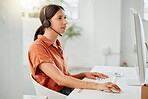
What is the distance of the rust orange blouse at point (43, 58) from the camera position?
4.38 ft

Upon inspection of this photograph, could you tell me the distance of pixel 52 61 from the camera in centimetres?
138

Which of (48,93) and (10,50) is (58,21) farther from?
(10,50)

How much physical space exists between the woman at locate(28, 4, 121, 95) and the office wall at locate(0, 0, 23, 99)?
94 centimetres

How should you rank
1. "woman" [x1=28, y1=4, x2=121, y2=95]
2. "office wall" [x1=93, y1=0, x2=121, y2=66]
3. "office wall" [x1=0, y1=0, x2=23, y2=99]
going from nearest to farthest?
"office wall" [x1=0, y1=0, x2=23, y2=99] < "woman" [x1=28, y1=4, x2=121, y2=95] < "office wall" [x1=93, y1=0, x2=121, y2=66]

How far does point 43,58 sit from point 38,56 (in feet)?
0.12

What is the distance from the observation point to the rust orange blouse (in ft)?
4.38

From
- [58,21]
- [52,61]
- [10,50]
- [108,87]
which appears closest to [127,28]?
[58,21]

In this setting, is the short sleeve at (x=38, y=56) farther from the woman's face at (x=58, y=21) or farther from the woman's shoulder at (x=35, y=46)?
the woman's face at (x=58, y=21)

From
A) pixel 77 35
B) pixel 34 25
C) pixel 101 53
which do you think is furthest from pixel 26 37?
pixel 101 53

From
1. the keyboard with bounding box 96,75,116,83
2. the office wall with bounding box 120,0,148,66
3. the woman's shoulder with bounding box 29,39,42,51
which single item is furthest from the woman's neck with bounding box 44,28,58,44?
the office wall with bounding box 120,0,148,66

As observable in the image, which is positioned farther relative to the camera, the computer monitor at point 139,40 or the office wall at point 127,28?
the office wall at point 127,28

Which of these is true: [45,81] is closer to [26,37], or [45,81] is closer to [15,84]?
[15,84]

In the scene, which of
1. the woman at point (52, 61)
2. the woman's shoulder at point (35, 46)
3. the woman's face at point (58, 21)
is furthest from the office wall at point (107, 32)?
the woman's shoulder at point (35, 46)

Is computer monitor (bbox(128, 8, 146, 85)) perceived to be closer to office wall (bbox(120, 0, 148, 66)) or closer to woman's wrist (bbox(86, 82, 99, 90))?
woman's wrist (bbox(86, 82, 99, 90))
